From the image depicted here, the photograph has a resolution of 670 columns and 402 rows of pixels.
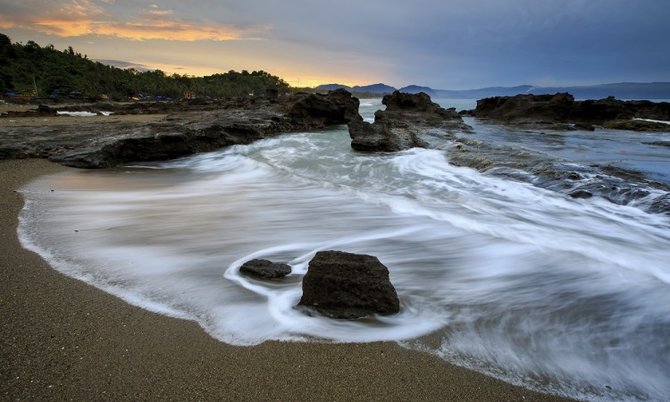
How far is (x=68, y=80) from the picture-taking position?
54125mm

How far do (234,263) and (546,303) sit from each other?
305 centimetres

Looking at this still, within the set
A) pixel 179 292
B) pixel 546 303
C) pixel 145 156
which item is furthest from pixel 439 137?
pixel 179 292

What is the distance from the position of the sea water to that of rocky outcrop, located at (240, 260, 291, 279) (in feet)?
0.26

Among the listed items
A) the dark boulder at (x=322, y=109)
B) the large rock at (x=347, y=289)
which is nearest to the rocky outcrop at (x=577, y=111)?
the dark boulder at (x=322, y=109)

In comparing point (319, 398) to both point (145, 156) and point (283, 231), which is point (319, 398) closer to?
point (283, 231)

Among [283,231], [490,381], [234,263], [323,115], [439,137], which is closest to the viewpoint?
[490,381]

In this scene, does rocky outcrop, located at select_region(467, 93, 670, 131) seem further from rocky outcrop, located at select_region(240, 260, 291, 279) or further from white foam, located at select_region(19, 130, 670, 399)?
rocky outcrop, located at select_region(240, 260, 291, 279)

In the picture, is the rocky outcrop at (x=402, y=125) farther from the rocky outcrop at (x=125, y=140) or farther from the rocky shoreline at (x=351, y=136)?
the rocky outcrop at (x=125, y=140)

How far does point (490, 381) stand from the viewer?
7.33 feet

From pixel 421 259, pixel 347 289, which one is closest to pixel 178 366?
pixel 347 289

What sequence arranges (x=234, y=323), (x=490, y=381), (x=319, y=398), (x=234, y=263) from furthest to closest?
(x=234, y=263) → (x=234, y=323) → (x=490, y=381) → (x=319, y=398)

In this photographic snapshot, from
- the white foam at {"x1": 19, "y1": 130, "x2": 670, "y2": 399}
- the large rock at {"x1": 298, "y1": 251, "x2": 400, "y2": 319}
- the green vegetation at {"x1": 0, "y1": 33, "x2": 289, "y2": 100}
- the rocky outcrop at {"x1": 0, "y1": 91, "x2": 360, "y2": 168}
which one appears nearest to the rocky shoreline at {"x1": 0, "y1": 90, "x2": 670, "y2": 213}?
the rocky outcrop at {"x1": 0, "y1": 91, "x2": 360, "y2": 168}

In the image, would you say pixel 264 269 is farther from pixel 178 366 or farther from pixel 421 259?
pixel 421 259

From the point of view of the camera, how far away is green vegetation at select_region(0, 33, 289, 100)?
49.3 metres
